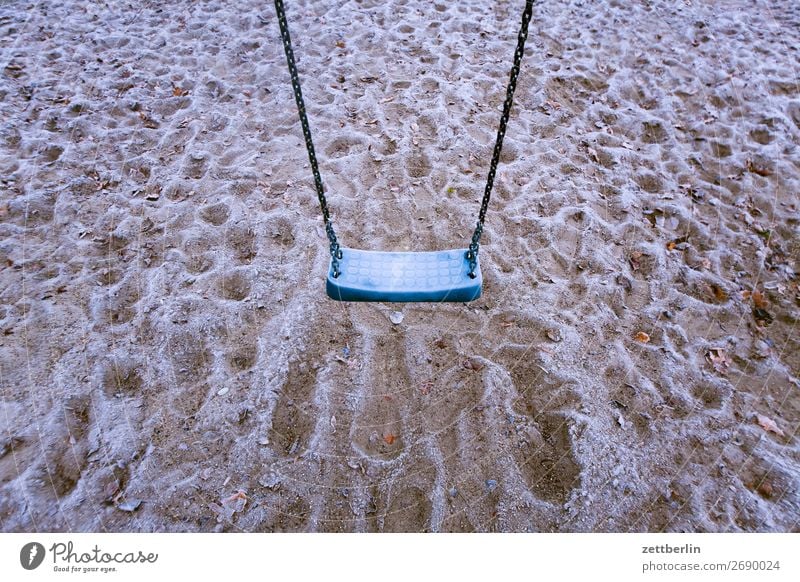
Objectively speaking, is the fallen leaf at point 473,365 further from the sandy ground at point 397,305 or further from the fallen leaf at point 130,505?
the fallen leaf at point 130,505

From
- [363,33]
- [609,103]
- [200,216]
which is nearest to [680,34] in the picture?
[609,103]

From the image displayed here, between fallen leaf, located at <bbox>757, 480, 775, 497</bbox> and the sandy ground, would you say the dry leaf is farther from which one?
fallen leaf, located at <bbox>757, 480, 775, 497</bbox>

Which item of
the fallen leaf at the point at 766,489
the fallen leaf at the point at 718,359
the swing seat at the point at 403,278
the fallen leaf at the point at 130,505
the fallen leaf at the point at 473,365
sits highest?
the swing seat at the point at 403,278

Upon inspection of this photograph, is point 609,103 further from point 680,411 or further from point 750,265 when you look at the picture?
point 680,411

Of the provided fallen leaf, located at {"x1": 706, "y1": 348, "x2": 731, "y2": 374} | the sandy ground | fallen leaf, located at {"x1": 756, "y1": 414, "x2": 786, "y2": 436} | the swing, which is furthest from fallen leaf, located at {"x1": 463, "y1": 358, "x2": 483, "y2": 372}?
fallen leaf, located at {"x1": 756, "y1": 414, "x2": 786, "y2": 436}

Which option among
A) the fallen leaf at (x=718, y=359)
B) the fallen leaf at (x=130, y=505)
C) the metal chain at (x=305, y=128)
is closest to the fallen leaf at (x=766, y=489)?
the fallen leaf at (x=718, y=359)

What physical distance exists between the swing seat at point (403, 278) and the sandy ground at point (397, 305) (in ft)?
0.87

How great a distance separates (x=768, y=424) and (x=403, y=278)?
186cm

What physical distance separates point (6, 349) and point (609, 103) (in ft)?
14.3

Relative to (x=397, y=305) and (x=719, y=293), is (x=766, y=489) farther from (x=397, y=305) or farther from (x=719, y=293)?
(x=397, y=305)

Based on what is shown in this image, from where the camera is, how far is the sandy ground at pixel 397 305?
81.6 inches

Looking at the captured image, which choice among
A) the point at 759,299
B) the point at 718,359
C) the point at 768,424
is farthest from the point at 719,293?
the point at 768,424

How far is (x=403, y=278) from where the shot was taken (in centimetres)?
244

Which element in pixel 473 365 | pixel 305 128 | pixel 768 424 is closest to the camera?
pixel 305 128
